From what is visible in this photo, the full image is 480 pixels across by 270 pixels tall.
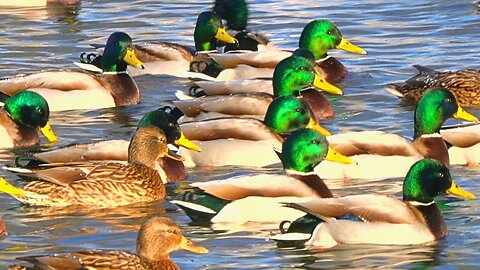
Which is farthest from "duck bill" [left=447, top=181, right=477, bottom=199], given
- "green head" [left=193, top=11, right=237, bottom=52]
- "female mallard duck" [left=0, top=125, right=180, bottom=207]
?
"green head" [left=193, top=11, right=237, bottom=52]

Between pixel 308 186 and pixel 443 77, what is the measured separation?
15.8 ft

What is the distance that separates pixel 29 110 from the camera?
13.5m

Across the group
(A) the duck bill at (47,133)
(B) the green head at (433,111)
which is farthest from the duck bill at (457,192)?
(A) the duck bill at (47,133)

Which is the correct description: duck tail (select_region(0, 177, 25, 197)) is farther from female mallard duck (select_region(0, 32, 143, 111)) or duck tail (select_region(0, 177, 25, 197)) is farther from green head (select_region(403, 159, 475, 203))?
female mallard duck (select_region(0, 32, 143, 111))

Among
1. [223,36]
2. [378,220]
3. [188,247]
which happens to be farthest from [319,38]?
[188,247]

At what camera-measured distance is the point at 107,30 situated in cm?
2016

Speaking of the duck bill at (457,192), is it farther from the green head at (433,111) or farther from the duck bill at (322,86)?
the duck bill at (322,86)

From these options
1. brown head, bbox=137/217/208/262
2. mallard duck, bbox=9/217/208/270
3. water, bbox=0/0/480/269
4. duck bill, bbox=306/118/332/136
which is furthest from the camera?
duck bill, bbox=306/118/332/136

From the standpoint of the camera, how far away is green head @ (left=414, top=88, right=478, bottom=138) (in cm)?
1262

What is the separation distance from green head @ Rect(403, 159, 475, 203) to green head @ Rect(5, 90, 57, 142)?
4.09 metres

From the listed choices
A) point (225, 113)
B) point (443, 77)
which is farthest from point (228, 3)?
point (225, 113)

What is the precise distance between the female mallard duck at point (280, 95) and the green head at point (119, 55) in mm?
1576

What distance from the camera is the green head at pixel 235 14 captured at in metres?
18.2

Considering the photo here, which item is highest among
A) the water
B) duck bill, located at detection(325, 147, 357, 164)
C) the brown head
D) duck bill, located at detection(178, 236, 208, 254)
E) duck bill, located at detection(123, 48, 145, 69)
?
the brown head
